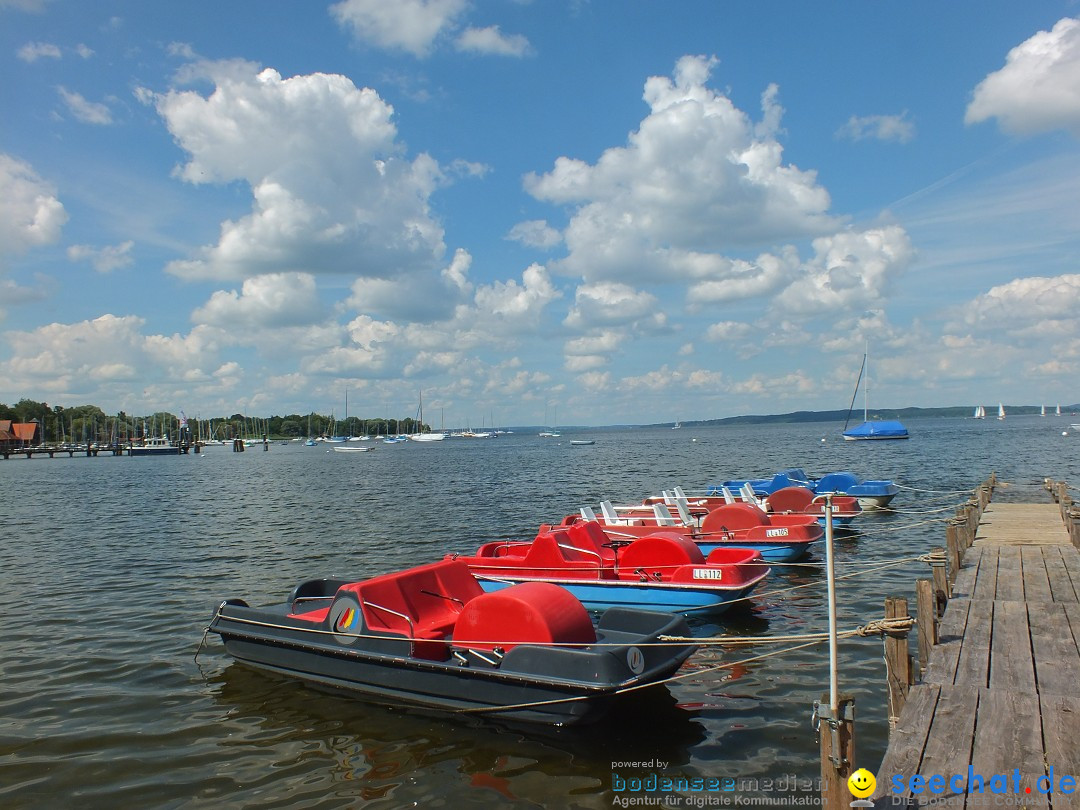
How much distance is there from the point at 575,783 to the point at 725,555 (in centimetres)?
793

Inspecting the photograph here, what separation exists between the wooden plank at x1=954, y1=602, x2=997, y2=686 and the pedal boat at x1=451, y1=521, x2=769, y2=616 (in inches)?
155

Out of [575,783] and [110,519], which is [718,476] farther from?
[575,783]

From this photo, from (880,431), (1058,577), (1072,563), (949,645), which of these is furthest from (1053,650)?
(880,431)

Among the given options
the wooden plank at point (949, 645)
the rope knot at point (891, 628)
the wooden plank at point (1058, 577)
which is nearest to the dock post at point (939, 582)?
the wooden plank at point (949, 645)

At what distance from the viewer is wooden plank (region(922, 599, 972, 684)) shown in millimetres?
8055

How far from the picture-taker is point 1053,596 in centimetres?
1134

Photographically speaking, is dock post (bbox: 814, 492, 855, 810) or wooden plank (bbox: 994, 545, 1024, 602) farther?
wooden plank (bbox: 994, 545, 1024, 602)

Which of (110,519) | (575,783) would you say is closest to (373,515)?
(110,519)

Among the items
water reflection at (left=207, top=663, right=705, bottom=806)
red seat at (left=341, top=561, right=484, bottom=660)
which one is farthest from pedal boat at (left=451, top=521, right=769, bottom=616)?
water reflection at (left=207, top=663, right=705, bottom=806)

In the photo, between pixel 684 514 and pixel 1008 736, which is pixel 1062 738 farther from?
pixel 684 514

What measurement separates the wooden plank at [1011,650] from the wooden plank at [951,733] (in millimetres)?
538

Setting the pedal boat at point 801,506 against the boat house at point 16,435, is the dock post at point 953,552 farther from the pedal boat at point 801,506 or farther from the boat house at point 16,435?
the boat house at point 16,435

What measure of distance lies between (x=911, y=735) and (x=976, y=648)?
116 inches

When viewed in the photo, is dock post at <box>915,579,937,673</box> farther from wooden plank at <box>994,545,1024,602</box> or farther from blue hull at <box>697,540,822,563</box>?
blue hull at <box>697,540,822,563</box>
